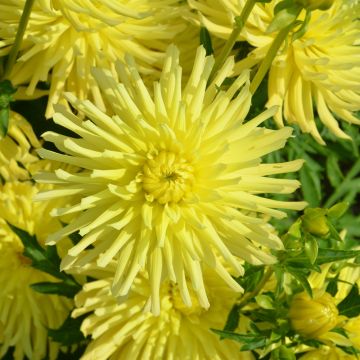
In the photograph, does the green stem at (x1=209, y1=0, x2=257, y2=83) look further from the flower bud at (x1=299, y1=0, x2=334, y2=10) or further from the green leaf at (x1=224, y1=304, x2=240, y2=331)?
the green leaf at (x1=224, y1=304, x2=240, y2=331)

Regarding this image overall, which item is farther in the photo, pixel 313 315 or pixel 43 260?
pixel 43 260

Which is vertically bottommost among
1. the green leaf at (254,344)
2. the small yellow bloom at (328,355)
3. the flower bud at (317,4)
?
the small yellow bloom at (328,355)

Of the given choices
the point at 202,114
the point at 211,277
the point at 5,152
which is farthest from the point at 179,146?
the point at 5,152

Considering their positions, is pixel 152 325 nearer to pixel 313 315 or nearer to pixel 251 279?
pixel 251 279

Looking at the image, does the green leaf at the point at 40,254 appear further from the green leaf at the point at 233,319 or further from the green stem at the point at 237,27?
the green stem at the point at 237,27

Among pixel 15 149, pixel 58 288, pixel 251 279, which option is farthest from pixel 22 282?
pixel 251 279

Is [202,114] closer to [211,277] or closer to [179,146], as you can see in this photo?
[179,146]

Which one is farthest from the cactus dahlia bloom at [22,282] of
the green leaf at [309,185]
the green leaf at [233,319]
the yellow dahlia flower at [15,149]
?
the green leaf at [309,185]
